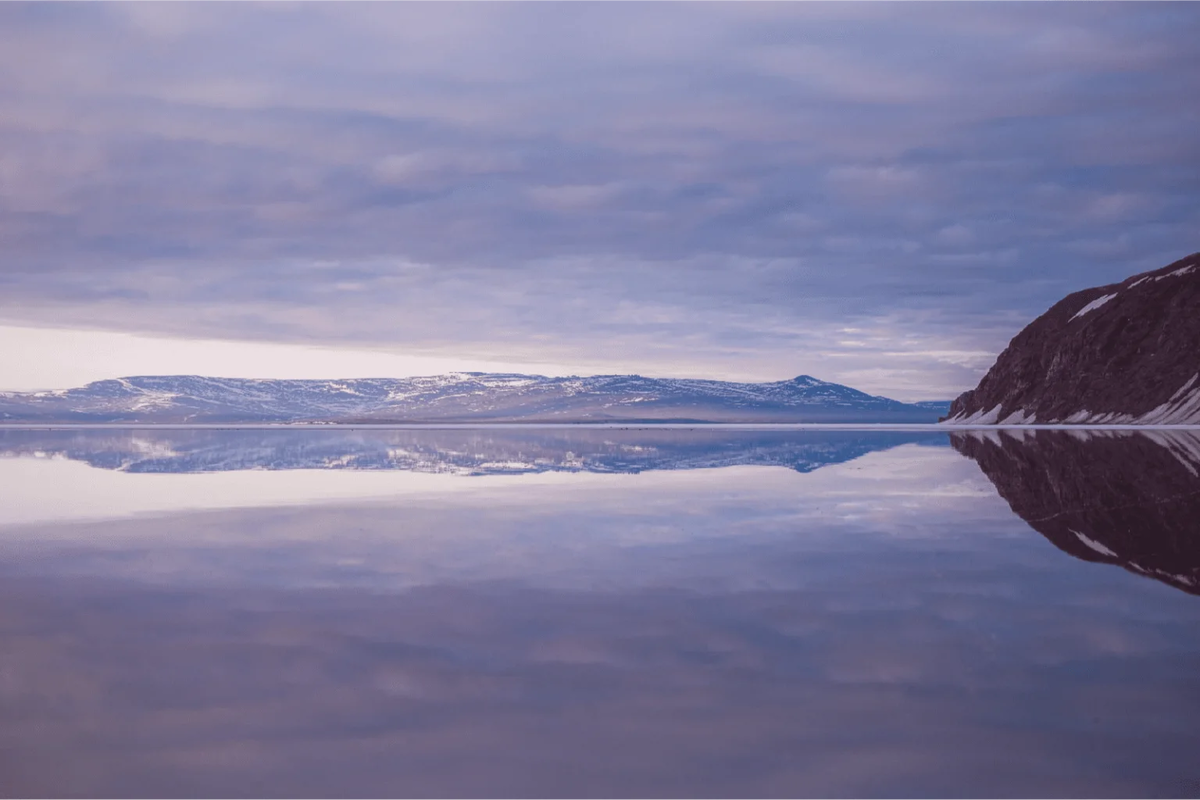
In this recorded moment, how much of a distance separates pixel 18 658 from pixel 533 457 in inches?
1646

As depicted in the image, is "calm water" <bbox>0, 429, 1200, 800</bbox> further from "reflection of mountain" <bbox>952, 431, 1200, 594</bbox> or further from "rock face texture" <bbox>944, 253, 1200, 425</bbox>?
"rock face texture" <bbox>944, 253, 1200, 425</bbox>

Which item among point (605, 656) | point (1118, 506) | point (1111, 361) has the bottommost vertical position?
point (605, 656)

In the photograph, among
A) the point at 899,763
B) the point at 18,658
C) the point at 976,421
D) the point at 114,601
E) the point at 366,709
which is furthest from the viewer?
the point at 976,421

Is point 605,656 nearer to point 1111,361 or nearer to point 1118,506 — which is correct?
point 1118,506

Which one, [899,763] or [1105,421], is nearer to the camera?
[899,763]

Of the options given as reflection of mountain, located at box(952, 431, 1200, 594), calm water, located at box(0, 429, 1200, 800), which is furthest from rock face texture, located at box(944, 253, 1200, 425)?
calm water, located at box(0, 429, 1200, 800)

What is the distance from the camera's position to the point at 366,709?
24.7ft

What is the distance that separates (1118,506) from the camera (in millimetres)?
21172

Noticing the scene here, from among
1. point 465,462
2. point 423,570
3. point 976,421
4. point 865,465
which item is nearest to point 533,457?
point 465,462

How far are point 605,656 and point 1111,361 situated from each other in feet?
435

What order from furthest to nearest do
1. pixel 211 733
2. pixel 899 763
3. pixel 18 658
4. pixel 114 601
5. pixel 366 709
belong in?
pixel 114 601, pixel 18 658, pixel 366 709, pixel 211 733, pixel 899 763

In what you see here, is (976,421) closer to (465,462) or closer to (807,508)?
(465,462)

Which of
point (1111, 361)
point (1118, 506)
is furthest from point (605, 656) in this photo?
point (1111, 361)

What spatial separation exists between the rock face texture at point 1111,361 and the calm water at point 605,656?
102 meters
